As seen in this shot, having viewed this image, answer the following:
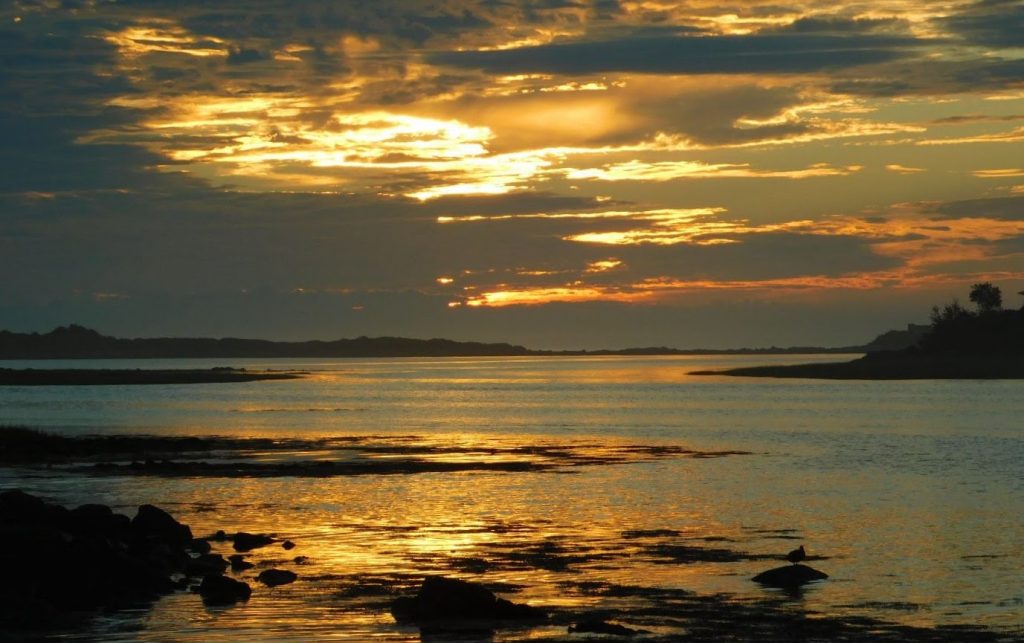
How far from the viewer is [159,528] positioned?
3253 centimetres

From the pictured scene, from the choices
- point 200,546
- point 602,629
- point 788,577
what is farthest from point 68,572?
point 788,577

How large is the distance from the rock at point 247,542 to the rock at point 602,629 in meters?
12.9

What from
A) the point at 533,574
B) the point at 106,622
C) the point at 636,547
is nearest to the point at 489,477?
the point at 636,547

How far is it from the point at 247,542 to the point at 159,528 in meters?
2.26

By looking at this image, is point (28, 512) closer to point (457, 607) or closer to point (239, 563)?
point (239, 563)

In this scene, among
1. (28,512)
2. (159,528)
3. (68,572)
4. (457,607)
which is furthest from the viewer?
(159,528)

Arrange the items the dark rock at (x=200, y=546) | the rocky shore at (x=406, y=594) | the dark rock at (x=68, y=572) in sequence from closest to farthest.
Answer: the rocky shore at (x=406, y=594)
the dark rock at (x=68, y=572)
the dark rock at (x=200, y=546)

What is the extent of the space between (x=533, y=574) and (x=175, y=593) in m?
7.76

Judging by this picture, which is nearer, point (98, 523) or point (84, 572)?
point (84, 572)

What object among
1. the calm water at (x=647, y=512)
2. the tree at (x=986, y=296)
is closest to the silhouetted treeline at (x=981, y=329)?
the tree at (x=986, y=296)

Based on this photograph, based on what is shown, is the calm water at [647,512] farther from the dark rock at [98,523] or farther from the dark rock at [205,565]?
the dark rock at [98,523]

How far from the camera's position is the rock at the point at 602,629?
73.3 ft

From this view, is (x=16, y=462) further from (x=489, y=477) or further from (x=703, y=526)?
(x=703, y=526)

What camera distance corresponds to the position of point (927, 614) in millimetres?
24141
